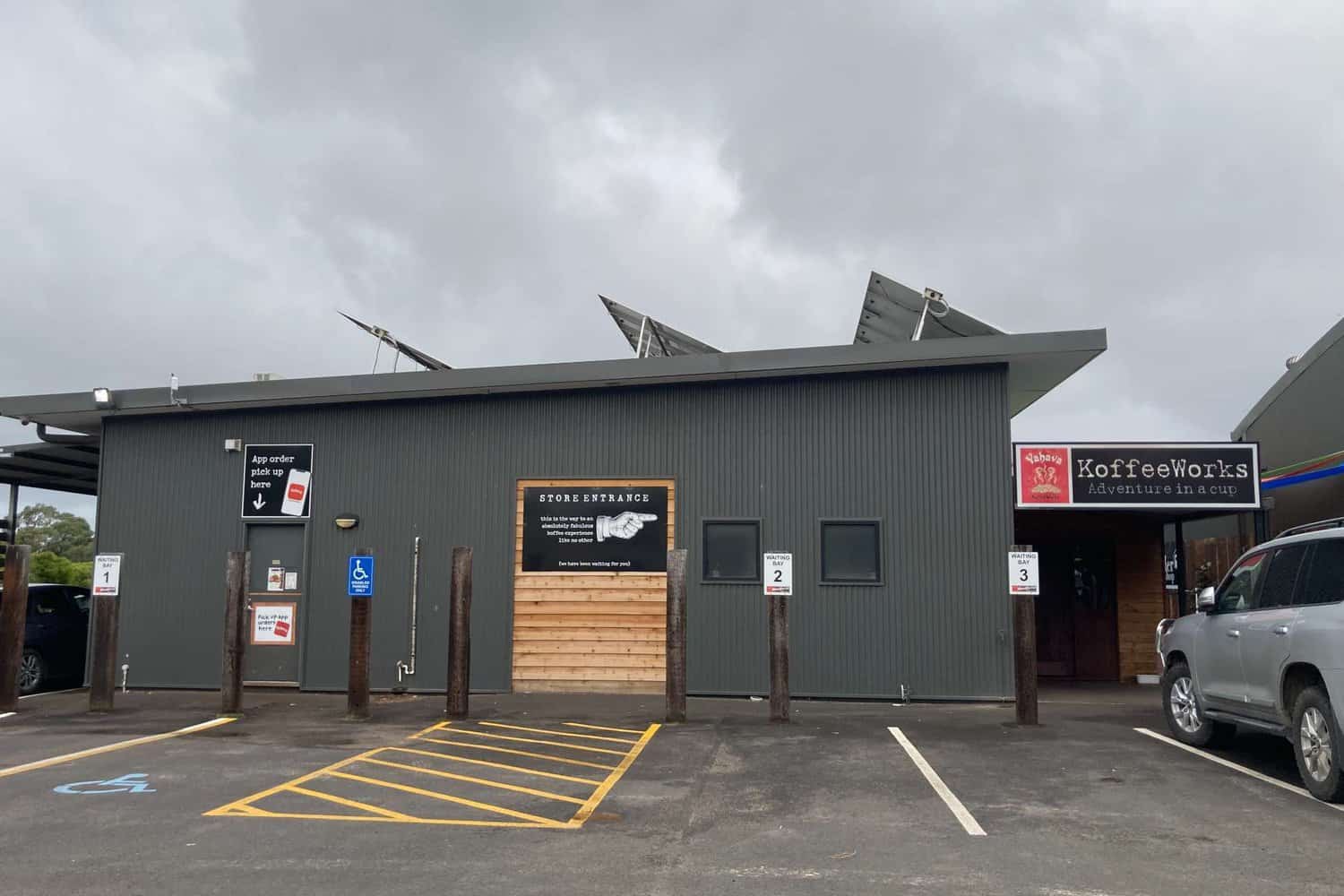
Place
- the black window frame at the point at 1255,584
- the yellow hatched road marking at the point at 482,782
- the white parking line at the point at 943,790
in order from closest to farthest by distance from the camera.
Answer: the white parking line at the point at 943,790
the yellow hatched road marking at the point at 482,782
the black window frame at the point at 1255,584

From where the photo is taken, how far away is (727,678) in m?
14.3

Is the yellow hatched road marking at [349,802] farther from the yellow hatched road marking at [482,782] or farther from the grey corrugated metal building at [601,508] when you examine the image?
the grey corrugated metal building at [601,508]

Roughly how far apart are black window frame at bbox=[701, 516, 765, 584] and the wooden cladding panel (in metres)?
Result: 0.46

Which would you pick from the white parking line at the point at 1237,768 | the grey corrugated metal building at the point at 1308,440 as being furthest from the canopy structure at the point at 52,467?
the grey corrugated metal building at the point at 1308,440

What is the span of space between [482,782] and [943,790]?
12.0 feet

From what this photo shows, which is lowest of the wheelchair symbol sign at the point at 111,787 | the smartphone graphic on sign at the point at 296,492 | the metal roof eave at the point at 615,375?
the wheelchair symbol sign at the point at 111,787

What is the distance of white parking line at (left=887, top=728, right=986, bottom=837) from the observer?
7.07 metres

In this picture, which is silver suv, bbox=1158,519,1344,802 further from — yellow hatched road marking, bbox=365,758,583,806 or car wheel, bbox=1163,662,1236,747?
yellow hatched road marking, bbox=365,758,583,806

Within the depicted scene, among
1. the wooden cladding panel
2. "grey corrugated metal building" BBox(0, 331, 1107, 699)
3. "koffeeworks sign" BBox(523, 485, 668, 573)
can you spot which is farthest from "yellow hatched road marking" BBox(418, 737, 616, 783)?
"koffeeworks sign" BBox(523, 485, 668, 573)

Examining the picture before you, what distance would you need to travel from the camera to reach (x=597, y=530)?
14.9 meters

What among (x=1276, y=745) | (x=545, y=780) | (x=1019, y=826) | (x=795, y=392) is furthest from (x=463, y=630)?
(x=1276, y=745)

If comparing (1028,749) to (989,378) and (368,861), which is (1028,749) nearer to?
(989,378)

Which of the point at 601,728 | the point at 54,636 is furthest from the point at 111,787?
the point at 54,636

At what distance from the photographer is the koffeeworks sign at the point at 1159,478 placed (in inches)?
535
